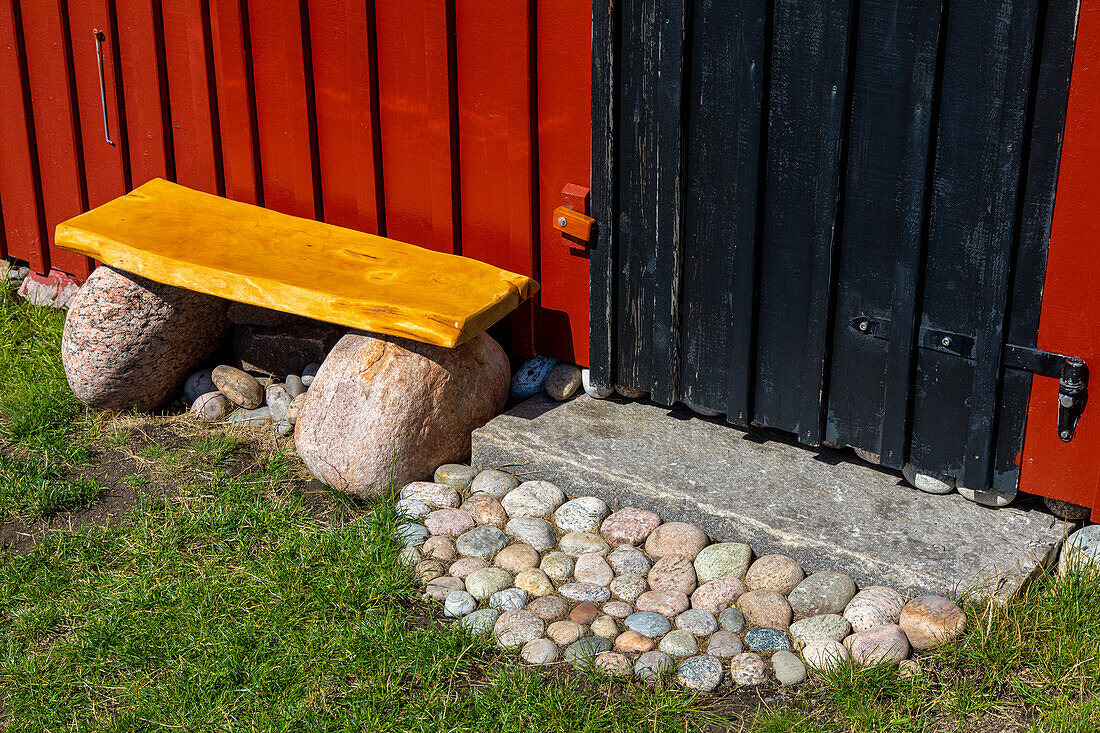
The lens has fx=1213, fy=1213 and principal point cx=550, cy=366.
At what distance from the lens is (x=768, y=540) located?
377 cm

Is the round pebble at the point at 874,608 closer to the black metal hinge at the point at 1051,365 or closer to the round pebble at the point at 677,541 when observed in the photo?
the round pebble at the point at 677,541

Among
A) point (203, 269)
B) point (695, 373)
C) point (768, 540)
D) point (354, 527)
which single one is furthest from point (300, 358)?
point (768, 540)

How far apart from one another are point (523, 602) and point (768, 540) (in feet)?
2.57

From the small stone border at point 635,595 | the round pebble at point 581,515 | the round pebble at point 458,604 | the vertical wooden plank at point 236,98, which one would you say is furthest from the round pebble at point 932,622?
the vertical wooden plank at point 236,98

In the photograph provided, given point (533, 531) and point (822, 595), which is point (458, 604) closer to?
point (533, 531)

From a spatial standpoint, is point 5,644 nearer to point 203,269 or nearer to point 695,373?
point 203,269

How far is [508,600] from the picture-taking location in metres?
3.68

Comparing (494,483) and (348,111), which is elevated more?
(348,111)

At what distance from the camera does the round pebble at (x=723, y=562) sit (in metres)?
3.74

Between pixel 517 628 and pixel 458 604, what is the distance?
0.22 m

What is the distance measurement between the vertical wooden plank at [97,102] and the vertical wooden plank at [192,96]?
1.05 feet

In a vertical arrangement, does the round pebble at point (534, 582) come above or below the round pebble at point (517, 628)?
above

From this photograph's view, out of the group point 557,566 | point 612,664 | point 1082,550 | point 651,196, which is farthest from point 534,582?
point 1082,550

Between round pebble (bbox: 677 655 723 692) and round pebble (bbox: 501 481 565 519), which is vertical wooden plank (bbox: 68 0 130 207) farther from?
round pebble (bbox: 677 655 723 692)
